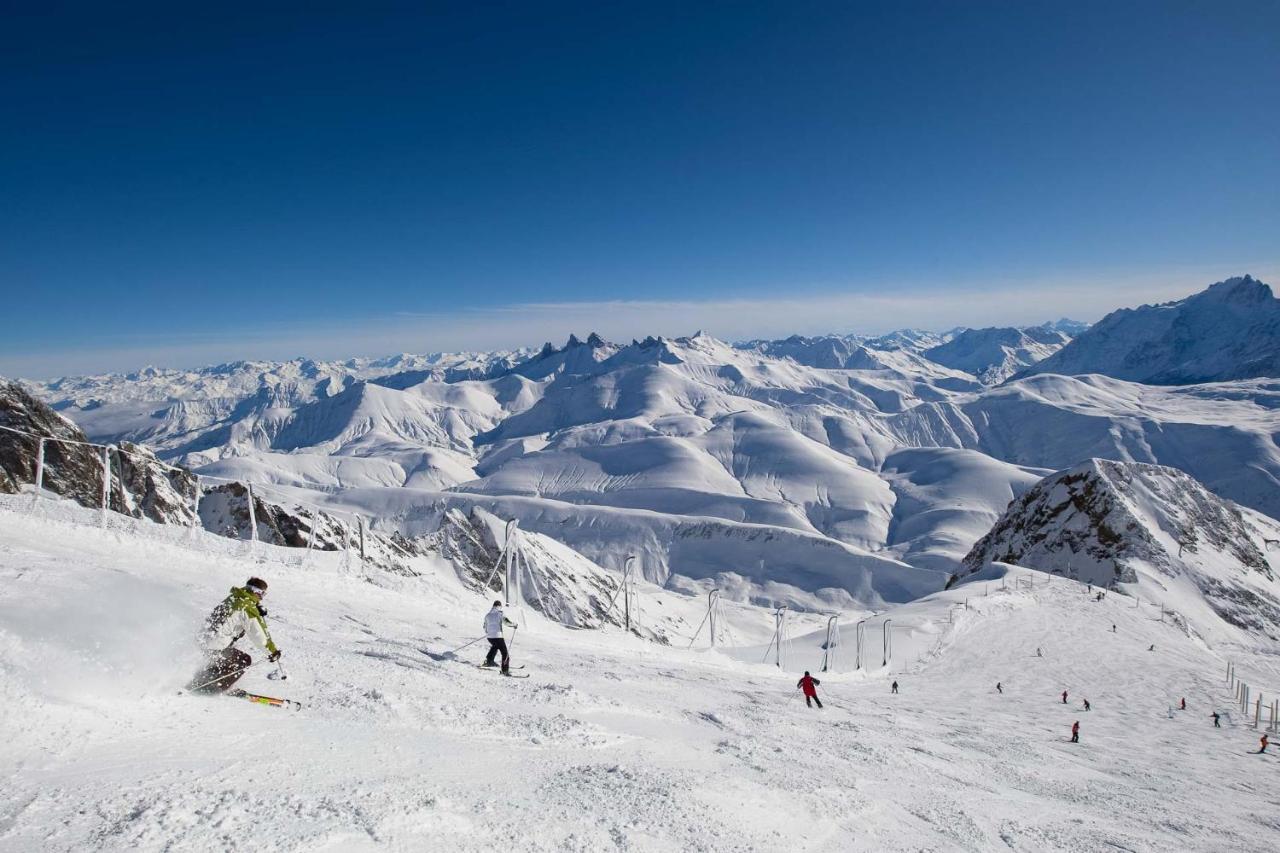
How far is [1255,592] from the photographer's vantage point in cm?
8112

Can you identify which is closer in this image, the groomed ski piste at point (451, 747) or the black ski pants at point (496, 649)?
the groomed ski piste at point (451, 747)

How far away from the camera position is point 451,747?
840 centimetres

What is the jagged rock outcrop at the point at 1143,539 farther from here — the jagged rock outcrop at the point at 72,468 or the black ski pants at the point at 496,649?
the jagged rock outcrop at the point at 72,468

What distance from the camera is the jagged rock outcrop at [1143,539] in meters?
76.1

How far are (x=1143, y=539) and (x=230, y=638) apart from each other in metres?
102

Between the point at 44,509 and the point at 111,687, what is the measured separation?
1416 cm

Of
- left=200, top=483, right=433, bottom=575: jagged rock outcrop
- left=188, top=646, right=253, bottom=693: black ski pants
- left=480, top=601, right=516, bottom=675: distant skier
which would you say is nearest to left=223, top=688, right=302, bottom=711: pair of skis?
left=188, top=646, right=253, bottom=693: black ski pants

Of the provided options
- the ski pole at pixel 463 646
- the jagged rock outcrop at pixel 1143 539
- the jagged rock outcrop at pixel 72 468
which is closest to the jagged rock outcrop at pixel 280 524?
the jagged rock outcrop at pixel 72 468

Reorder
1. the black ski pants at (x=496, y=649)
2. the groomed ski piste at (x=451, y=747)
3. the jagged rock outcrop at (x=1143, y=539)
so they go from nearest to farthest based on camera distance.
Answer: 1. the groomed ski piste at (x=451, y=747)
2. the black ski pants at (x=496, y=649)
3. the jagged rock outcrop at (x=1143, y=539)

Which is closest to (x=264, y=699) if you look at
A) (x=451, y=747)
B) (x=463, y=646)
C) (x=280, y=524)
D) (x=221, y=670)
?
(x=221, y=670)

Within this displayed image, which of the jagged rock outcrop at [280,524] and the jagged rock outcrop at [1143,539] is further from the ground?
the jagged rock outcrop at [280,524]

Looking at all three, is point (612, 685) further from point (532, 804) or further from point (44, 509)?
point (44, 509)

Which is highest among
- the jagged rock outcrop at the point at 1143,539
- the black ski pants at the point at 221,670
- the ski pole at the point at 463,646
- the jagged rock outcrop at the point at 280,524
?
the black ski pants at the point at 221,670

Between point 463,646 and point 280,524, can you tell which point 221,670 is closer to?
point 463,646
